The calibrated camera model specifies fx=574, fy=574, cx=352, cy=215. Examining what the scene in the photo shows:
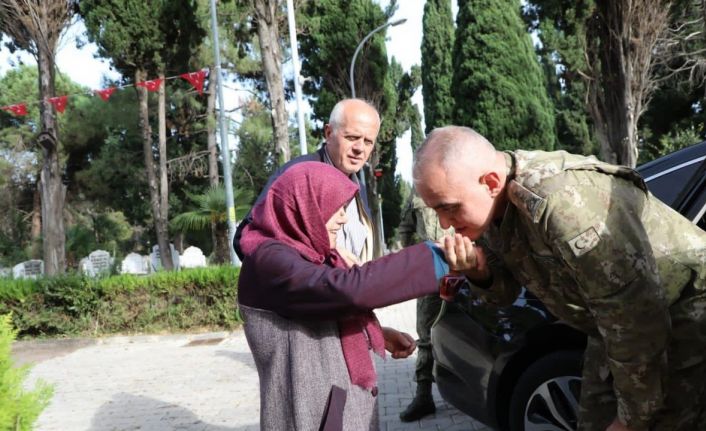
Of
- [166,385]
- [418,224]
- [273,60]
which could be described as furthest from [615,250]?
[273,60]

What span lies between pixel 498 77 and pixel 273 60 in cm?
1180

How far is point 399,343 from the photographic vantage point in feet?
6.98

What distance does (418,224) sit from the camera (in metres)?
4.32

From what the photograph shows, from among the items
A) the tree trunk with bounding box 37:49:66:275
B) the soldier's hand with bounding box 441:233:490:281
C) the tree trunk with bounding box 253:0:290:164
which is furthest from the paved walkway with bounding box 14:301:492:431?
the tree trunk with bounding box 37:49:66:275

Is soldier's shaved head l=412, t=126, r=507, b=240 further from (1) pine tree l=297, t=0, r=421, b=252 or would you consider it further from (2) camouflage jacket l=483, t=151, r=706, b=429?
(1) pine tree l=297, t=0, r=421, b=252

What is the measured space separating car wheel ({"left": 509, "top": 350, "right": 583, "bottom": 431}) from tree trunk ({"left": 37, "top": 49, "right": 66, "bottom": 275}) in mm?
13748

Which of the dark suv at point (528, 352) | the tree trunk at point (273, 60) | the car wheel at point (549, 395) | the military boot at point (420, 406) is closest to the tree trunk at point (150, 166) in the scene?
the tree trunk at point (273, 60)

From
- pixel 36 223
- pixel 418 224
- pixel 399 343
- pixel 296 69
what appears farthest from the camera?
pixel 36 223

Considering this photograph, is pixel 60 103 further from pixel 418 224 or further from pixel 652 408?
pixel 652 408

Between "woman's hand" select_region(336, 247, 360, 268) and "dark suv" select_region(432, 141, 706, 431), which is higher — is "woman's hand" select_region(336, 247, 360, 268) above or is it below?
above

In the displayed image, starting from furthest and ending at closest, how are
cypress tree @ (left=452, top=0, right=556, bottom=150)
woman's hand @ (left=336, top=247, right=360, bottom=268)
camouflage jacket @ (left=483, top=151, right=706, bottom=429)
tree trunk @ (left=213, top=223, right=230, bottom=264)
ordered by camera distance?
cypress tree @ (left=452, top=0, right=556, bottom=150), tree trunk @ (left=213, top=223, right=230, bottom=264), woman's hand @ (left=336, top=247, right=360, bottom=268), camouflage jacket @ (left=483, top=151, right=706, bottom=429)

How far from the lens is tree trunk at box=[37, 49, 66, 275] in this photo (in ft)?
45.1

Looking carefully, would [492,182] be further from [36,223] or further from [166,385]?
[36,223]

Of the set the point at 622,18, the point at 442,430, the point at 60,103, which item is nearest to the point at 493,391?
the point at 442,430
